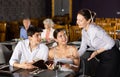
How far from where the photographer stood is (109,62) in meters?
3.11

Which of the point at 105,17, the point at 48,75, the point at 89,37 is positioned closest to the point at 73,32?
the point at 89,37

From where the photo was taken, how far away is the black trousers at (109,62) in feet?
10.2

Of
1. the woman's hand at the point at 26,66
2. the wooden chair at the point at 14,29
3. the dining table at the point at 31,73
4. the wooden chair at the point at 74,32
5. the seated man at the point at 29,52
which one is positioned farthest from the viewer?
the wooden chair at the point at 14,29

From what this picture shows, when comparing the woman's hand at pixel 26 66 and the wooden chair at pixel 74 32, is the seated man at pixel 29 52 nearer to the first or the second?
the woman's hand at pixel 26 66

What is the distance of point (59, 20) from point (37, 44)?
807 cm

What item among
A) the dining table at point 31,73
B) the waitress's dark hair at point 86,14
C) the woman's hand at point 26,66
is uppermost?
the waitress's dark hair at point 86,14

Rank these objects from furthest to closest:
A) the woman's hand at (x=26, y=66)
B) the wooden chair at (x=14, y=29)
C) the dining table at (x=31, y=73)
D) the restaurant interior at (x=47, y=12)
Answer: the restaurant interior at (x=47, y=12) → the wooden chair at (x=14, y=29) → the woman's hand at (x=26, y=66) → the dining table at (x=31, y=73)

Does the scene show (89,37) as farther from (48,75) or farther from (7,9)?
(7,9)

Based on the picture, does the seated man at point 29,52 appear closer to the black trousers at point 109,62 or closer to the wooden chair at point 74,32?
the black trousers at point 109,62

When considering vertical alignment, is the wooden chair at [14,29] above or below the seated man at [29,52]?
below

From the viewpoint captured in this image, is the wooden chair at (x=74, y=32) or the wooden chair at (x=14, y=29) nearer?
the wooden chair at (x=74, y=32)

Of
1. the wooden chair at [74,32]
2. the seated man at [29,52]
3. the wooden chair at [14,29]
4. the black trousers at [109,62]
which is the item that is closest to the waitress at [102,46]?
the black trousers at [109,62]

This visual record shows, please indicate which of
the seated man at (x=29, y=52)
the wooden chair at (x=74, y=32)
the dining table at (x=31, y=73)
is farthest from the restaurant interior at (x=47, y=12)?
the dining table at (x=31, y=73)

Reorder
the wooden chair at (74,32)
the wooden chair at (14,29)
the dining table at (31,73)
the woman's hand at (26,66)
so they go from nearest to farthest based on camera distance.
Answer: the dining table at (31,73), the woman's hand at (26,66), the wooden chair at (74,32), the wooden chair at (14,29)
